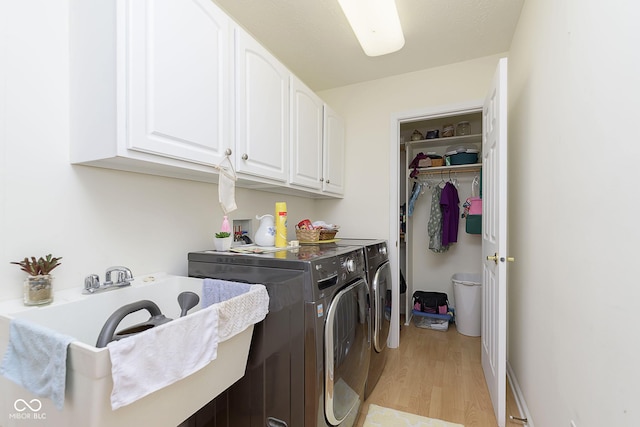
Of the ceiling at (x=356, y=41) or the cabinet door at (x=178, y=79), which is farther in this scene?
the ceiling at (x=356, y=41)

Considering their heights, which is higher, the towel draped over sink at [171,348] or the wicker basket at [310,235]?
the wicker basket at [310,235]

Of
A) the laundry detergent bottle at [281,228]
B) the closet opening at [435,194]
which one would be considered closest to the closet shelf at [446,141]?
the closet opening at [435,194]

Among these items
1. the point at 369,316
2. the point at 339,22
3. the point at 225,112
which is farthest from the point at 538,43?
the point at 369,316

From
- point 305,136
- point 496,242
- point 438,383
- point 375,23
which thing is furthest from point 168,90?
point 438,383

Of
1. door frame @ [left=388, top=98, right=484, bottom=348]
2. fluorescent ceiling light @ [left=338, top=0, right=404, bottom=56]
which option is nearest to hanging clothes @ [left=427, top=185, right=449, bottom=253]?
door frame @ [left=388, top=98, right=484, bottom=348]

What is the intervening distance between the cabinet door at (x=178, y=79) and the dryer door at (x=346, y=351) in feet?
2.98

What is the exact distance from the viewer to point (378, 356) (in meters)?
2.00

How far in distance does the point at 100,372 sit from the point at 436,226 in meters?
3.18

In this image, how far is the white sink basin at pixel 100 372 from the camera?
63cm

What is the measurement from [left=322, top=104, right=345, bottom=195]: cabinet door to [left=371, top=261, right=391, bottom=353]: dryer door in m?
0.80

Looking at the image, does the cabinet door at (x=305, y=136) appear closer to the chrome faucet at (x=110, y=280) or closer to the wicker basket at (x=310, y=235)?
the wicker basket at (x=310, y=235)

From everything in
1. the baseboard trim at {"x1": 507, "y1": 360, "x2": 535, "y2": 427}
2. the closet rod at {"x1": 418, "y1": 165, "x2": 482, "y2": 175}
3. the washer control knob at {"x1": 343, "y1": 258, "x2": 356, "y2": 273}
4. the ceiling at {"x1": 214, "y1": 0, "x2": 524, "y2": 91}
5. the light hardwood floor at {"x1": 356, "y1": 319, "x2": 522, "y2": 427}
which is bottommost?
the light hardwood floor at {"x1": 356, "y1": 319, "x2": 522, "y2": 427}

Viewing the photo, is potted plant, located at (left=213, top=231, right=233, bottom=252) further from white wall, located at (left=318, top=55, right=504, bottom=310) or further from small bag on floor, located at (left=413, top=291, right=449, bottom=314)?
small bag on floor, located at (left=413, top=291, right=449, bottom=314)

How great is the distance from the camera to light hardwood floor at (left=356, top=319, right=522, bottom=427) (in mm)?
1732
